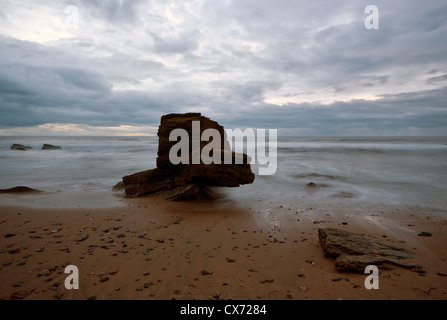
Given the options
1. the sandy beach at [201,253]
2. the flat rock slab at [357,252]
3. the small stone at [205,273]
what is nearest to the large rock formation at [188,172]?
the sandy beach at [201,253]

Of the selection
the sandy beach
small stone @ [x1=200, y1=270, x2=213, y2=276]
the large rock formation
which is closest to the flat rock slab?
the sandy beach

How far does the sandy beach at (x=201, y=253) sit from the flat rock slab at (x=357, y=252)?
0.14m

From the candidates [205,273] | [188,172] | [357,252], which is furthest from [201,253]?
[188,172]

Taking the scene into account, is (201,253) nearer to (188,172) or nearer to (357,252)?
(357,252)

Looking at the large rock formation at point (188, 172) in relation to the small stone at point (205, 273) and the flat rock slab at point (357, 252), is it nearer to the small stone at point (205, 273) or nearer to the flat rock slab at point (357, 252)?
the flat rock slab at point (357, 252)

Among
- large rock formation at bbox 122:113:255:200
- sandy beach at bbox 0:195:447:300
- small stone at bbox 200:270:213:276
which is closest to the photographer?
sandy beach at bbox 0:195:447:300

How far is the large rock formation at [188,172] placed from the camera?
30.2 feet

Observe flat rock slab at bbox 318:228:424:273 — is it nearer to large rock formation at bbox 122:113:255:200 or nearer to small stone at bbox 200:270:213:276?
small stone at bbox 200:270:213:276

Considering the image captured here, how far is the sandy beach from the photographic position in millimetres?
3570

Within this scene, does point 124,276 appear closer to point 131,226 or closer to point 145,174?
point 131,226

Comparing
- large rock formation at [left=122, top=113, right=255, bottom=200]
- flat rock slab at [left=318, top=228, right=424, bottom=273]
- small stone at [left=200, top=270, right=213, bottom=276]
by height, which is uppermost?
large rock formation at [left=122, top=113, right=255, bottom=200]

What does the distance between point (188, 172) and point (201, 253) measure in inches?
199

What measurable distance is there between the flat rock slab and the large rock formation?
455 cm
